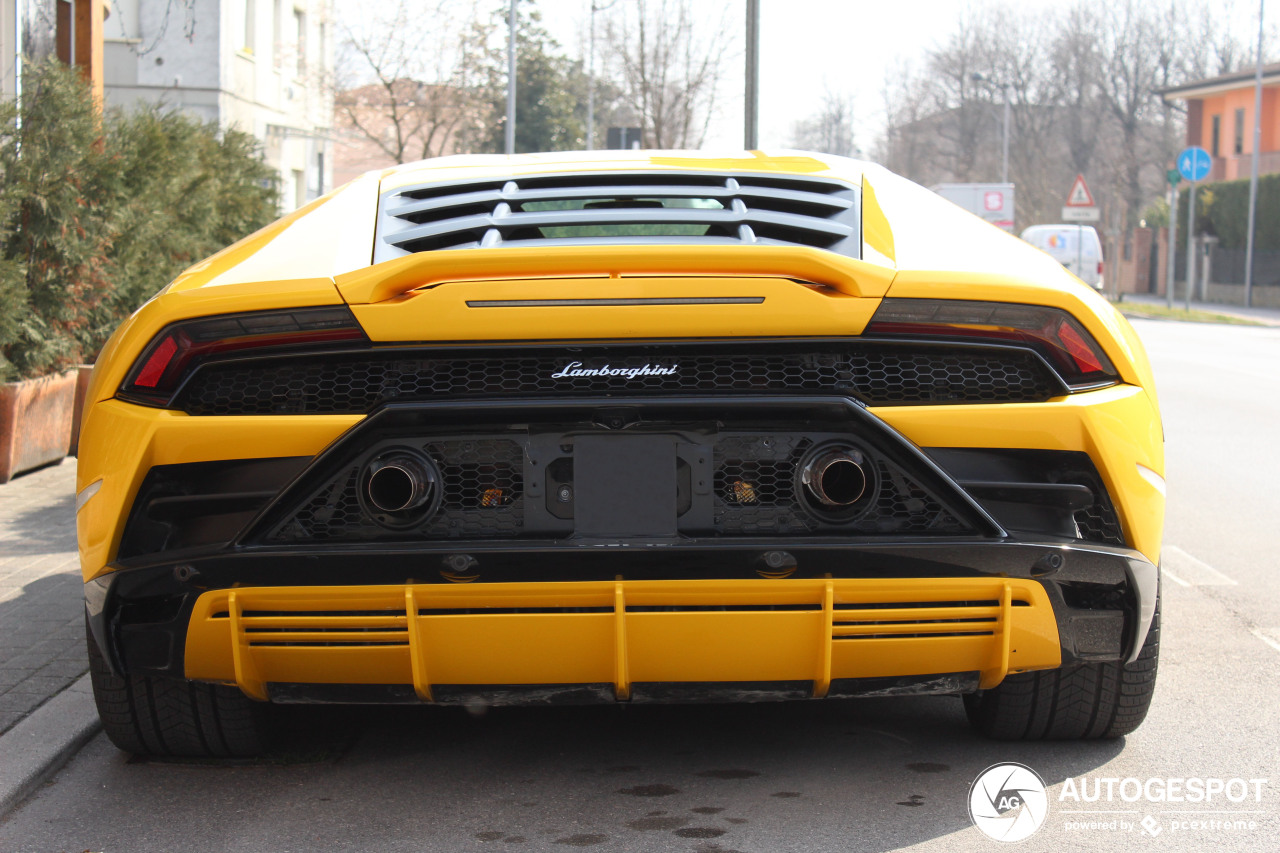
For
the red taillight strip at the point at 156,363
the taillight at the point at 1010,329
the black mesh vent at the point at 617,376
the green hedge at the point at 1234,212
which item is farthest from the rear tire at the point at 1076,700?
the green hedge at the point at 1234,212

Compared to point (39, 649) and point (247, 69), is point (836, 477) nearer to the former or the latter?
point (39, 649)

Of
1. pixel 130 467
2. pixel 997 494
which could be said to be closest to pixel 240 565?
pixel 130 467

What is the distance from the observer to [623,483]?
9.34ft

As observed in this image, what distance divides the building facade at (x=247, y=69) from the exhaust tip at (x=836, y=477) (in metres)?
17.0

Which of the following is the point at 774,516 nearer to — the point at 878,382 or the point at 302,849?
the point at 878,382

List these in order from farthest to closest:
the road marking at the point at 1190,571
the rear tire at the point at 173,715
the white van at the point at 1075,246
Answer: the white van at the point at 1075,246 → the road marking at the point at 1190,571 → the rear tire at the point at 173,715

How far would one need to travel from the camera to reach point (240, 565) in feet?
9.37

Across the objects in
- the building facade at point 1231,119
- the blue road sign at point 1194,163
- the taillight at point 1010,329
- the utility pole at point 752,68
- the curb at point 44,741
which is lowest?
the curb at point 44,741

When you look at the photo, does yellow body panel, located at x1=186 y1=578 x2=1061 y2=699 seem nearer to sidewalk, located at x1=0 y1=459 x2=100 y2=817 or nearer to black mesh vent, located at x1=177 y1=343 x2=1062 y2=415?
black mesh vent, located at x1=177 y1=343 x2=1062 y2=415

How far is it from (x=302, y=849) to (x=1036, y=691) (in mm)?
1729

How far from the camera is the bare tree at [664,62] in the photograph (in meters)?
26.7

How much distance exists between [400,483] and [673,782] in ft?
3.42

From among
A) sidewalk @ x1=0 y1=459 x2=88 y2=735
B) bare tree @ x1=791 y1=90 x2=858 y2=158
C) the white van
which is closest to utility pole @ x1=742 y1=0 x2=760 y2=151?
sidewalk @ x1=0 y1=459 x2=88 y2=735

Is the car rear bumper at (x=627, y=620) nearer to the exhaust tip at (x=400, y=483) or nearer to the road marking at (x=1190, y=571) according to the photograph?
the exhaust tip at (x=400, y=483)
